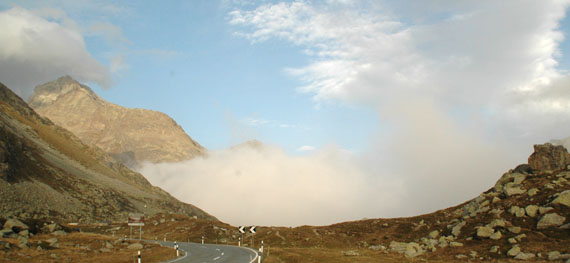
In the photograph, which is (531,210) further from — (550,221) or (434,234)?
(434,234)

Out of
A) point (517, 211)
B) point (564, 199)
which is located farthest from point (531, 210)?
point (564, 199)

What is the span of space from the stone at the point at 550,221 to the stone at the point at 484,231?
15.0 ft

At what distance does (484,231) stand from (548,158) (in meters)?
27.6

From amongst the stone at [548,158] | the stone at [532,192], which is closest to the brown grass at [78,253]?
the stone at [532,192]

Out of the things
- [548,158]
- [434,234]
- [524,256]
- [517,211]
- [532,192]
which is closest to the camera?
[524,256]

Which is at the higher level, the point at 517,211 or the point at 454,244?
the point at 517,211

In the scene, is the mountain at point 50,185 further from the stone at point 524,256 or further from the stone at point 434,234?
the stone at point 524,256

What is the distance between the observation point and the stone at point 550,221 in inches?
1612

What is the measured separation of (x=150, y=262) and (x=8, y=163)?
112 metres

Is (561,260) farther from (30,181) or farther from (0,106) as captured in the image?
(0,106)

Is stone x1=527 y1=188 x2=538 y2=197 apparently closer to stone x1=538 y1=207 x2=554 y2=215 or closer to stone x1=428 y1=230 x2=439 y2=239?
stone x1=538 y1=207 x2=554 y2=215

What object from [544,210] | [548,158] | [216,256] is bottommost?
[216,256]

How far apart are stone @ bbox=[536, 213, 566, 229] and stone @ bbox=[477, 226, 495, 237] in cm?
457

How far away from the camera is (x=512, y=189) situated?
54.4 metres
